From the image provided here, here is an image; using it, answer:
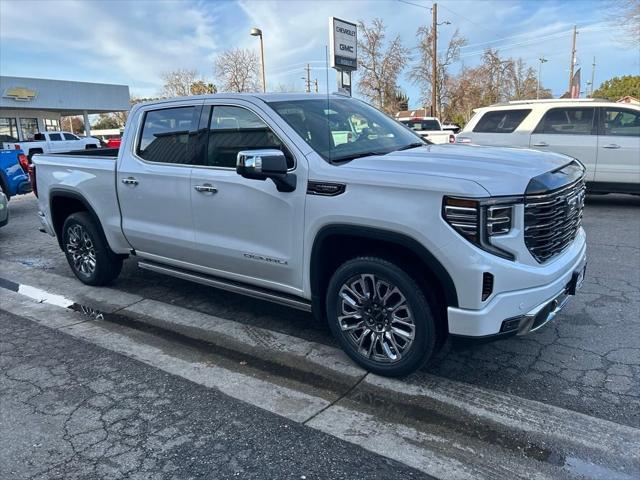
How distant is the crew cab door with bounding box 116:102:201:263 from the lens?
176 inches

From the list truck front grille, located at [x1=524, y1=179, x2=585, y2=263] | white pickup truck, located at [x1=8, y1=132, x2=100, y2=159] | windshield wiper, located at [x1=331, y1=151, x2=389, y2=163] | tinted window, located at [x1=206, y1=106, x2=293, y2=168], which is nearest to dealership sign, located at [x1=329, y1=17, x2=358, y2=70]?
tinted window, located at [x1=206, y1=106, x2=293, y2=168]

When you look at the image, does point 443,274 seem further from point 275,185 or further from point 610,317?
point 610,317

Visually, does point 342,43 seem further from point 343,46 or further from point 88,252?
point 88,252

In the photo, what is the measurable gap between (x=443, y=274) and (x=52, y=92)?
42.7 metres

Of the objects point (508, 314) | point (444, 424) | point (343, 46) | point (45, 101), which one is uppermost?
point (45, 101)

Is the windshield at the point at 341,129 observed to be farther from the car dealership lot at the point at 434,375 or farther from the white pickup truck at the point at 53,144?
the white pickup truck at the point at 53,144

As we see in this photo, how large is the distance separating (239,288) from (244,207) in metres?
0.71

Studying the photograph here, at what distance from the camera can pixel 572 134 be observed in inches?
368

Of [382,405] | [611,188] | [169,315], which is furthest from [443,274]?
[611,188]

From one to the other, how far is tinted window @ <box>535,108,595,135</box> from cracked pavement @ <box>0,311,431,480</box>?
836 cm

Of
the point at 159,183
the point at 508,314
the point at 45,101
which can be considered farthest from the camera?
the point at 45,101

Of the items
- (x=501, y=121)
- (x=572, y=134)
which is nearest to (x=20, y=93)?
(x=501, y=121)

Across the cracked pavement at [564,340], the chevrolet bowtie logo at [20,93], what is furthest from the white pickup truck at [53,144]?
the cracked pavement at [564,340]

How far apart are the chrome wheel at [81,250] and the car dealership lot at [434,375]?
27cm
